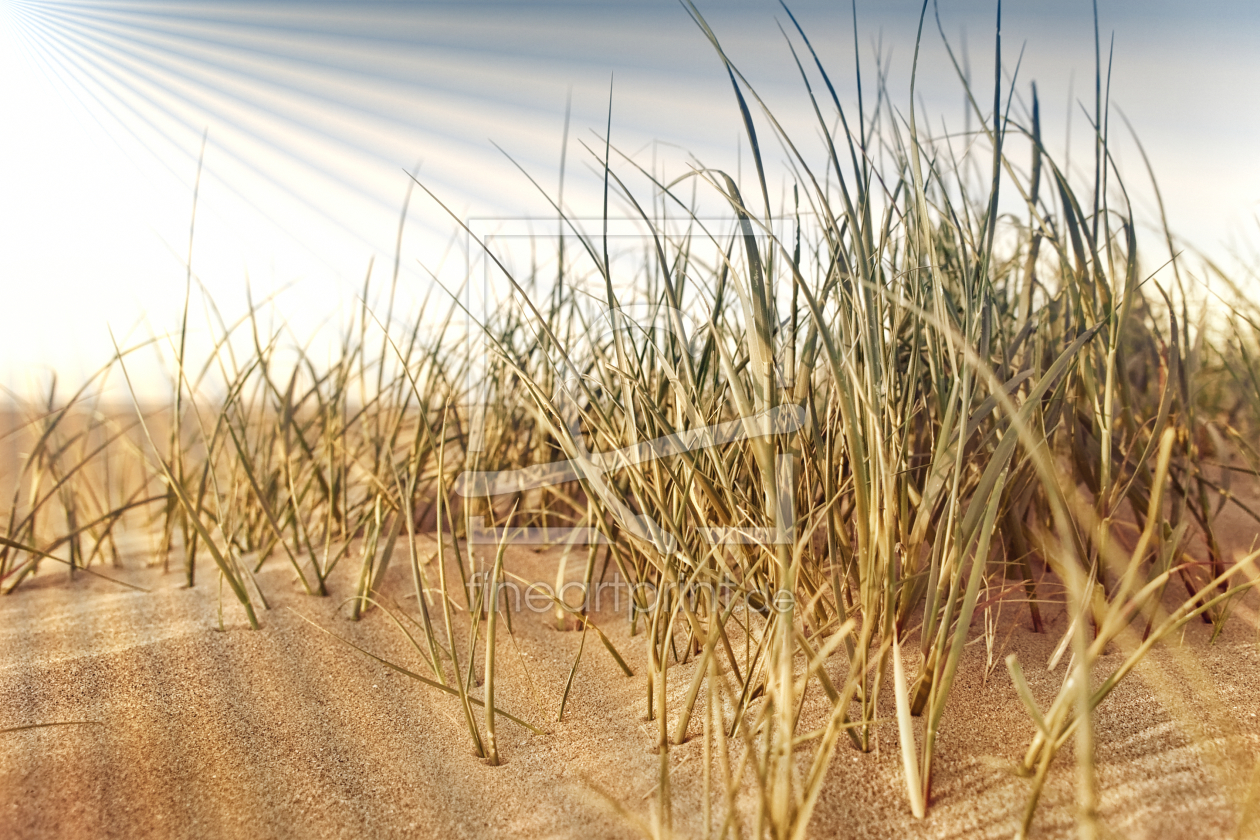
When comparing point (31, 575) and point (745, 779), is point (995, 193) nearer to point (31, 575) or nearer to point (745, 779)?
point (745, 779)

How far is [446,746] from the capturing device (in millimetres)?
1002

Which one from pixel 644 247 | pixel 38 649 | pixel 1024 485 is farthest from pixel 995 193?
pixel 38 649

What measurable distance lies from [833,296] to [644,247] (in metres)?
0.59

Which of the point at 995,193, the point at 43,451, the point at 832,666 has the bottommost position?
the point at 832,666

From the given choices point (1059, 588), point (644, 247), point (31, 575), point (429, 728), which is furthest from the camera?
point (31, 575)

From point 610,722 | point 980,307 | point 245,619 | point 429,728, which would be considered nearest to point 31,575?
point 245,619

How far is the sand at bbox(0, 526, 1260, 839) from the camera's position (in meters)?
0.78

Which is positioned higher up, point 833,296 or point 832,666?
point 833,296

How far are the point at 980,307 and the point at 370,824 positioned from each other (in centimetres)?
96

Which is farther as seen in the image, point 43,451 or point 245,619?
point 43,451

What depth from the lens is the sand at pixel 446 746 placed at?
2.57ft

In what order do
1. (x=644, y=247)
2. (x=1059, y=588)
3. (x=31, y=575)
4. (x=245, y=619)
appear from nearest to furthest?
(x=1059, y=588)
(x=245, y=619)
(x=644, y=247)
(x=31, y=575)

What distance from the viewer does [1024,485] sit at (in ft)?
3.54

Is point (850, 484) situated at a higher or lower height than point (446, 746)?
higher
